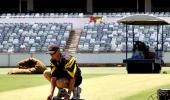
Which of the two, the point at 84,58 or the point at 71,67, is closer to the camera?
the point at 71,67

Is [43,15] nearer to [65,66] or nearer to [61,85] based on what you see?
[61,85]

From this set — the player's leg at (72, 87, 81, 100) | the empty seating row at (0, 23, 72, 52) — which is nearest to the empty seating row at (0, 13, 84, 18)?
the empty seating row at (0, 23, 72, 52)

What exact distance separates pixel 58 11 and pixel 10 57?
50.0 ft

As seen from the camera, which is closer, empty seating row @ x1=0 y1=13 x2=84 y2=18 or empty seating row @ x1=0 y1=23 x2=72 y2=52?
empty seating row @ x1=0 y1=23 x2=72 y2=52

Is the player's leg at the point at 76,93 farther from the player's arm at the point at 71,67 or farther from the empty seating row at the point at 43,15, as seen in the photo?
the empty seating row at the point at 43,15

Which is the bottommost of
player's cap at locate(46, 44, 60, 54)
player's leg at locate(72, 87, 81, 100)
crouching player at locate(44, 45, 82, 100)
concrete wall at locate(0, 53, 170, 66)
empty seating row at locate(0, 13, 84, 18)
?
concrete wall at locate(0, 53, 170, 66)

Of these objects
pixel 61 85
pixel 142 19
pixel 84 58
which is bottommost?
pixel 84 58

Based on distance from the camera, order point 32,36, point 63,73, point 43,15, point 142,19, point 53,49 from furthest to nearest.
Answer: point 43,15 → point 32,36 → point 142,19 → point 63,73 → point 53,49

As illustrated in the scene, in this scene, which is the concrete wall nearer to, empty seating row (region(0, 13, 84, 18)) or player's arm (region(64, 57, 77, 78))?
empty seating row (region(0, 13, 84, 18))

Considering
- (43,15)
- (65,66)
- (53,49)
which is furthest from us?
(43,15)

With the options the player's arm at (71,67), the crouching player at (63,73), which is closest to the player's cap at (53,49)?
the crouching player at (63,73)

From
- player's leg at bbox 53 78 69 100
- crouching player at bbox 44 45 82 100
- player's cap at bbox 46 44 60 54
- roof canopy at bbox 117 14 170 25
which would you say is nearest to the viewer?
player's cap at bbox 46 44 60 54

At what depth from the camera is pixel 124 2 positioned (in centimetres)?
5716

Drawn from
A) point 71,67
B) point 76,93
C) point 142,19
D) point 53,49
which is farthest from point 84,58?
point 53,49
